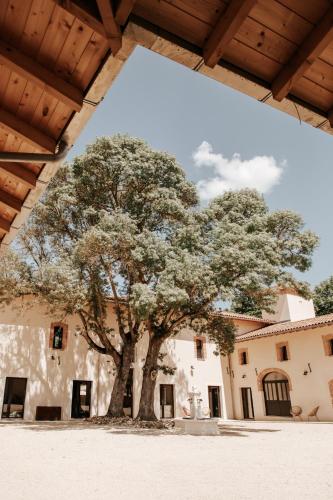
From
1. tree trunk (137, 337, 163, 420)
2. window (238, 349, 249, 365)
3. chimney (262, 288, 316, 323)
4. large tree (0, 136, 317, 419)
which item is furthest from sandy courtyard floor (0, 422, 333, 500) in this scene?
chimney (262, 288, 316, 323)

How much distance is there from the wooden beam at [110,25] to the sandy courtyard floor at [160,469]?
5013 millimetres

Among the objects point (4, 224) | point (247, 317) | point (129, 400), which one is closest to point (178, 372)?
point (129, 400)

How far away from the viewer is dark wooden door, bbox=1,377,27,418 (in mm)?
18766

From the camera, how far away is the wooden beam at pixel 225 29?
1698 mm

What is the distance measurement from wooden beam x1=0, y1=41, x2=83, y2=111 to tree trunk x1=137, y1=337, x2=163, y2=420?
1556 cm

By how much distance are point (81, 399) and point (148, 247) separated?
1089cm

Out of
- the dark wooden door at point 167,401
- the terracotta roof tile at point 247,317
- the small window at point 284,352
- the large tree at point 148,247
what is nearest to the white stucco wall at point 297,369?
the small window at point 284,352

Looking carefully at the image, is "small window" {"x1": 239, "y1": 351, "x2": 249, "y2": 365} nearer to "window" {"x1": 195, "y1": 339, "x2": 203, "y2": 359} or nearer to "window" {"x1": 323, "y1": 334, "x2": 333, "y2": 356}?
"window" {"x1": 195, "y1": 339, "x2": 203, "y2": 359}

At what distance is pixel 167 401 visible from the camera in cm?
2311

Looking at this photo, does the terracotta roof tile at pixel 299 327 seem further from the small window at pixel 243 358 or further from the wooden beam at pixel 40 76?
the wooden beam at pixel 40 76

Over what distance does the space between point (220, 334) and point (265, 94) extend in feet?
54.3

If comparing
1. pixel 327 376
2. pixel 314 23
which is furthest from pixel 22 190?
pixel 327 376

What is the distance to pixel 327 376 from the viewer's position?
68.6 feet

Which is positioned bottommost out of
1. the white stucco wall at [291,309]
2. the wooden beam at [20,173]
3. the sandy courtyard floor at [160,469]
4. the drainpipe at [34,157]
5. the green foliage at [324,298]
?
the sandy courtyard floor at [160,469]
